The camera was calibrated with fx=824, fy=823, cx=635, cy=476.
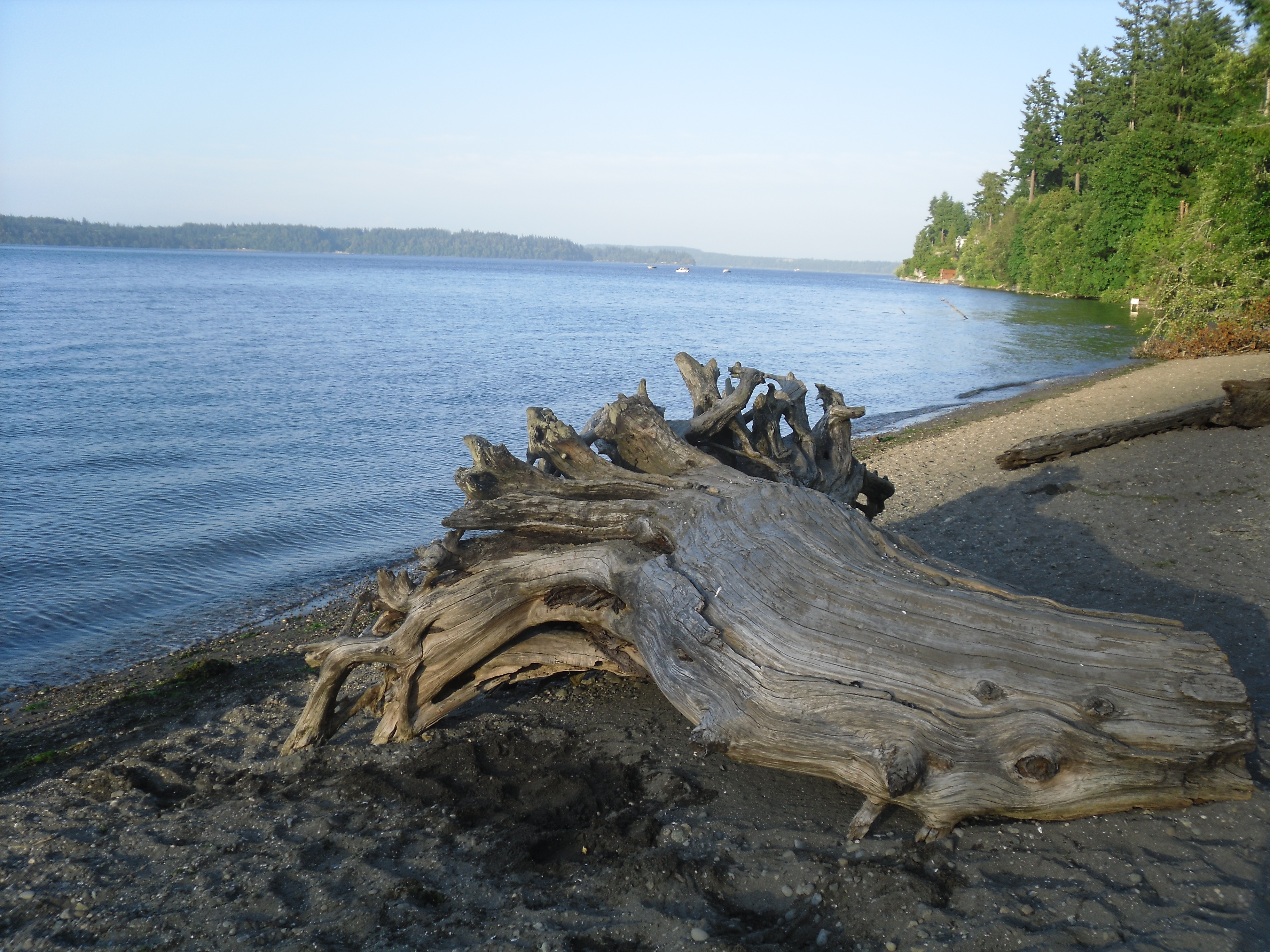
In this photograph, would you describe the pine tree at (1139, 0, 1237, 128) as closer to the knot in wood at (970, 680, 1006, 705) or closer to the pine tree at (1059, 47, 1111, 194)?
the pine tree at (1059, 47, 1111, 194)

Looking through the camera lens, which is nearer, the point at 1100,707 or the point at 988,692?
the point at 1100,707

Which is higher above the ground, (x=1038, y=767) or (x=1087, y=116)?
(x=1087, y=116)

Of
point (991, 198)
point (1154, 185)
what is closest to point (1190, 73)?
point (1154, 185)

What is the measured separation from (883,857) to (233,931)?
8.94ft

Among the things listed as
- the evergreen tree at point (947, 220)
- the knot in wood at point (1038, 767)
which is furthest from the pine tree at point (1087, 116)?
the knot in wood at point (1038, 767)

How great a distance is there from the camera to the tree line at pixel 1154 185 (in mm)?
24359

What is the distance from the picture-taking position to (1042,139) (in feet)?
255

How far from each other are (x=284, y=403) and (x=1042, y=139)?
7954cm

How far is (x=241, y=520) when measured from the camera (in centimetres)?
1184

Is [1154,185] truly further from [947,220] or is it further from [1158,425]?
[947,220]

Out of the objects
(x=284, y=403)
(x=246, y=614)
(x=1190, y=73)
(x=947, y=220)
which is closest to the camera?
(x=246, y=614)

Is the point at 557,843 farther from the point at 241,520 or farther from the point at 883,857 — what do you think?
the point at 241,520

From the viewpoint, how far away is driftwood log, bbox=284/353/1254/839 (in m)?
3.59

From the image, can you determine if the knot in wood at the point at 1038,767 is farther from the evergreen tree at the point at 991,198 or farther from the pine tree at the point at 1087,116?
the evergreen tree at the point at 991,198
